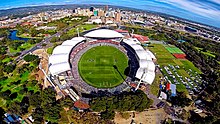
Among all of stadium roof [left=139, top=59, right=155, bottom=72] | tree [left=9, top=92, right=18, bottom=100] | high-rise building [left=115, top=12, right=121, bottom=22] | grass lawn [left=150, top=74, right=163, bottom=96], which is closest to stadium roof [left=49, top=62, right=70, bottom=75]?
tree [left=9, top=92, right=18, bottom=100]

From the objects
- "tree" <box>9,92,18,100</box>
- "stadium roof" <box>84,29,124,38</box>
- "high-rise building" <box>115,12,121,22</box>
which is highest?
"high-rise building" <box>115,12,121,22</box>

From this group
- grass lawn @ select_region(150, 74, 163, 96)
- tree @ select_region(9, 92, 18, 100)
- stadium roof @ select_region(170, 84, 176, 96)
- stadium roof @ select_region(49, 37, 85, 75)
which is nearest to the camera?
tree @ select_region(9, 92, 18, 100)

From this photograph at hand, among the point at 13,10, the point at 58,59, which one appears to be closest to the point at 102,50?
the point at 58,59

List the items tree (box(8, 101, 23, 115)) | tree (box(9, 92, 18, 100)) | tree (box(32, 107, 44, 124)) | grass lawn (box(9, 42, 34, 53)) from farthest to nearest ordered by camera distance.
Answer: grass lawn (box(9, 42, 34, 53))
tree (box(9, 92, 18, 100))
tree (box(8, 101, 23, 115))
tree (box(32, 107, 44, 124))

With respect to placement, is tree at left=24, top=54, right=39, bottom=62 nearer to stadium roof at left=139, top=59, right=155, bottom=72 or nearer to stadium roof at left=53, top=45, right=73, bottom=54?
stadium roof at left=53, top=45, right=73, bottom=54

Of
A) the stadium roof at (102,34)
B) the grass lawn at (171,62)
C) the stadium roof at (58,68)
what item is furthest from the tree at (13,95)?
the grass lawn at (171,62)

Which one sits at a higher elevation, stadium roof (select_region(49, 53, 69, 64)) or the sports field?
stadium roof (select_region(49, 53, 69, 64))

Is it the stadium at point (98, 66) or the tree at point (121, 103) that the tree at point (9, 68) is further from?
the tree at point (121, 103)

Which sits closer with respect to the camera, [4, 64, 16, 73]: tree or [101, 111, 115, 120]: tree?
[101, 111, 115, 120]: tree
